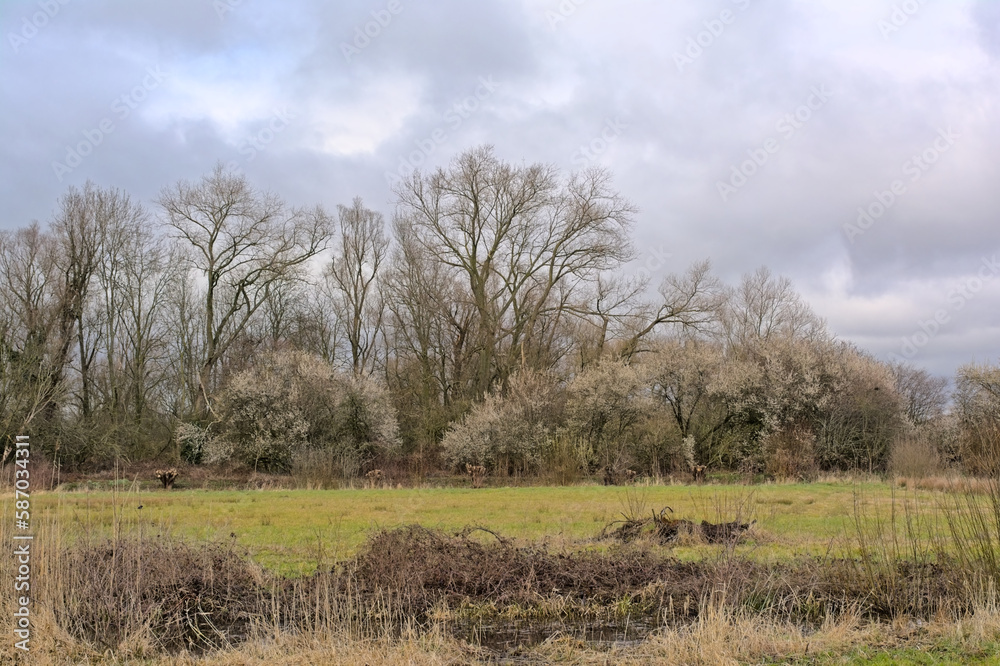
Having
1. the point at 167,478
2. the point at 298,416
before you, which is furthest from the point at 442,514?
the point at 298,416

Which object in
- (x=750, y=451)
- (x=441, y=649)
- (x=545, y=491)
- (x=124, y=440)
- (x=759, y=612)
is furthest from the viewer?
(x=124, y=440)

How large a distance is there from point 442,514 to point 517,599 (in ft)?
24.5

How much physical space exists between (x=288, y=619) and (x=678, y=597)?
480cm

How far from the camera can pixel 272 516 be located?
16.2 meters

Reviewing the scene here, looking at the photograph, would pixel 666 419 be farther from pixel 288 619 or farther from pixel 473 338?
pixel 288 619

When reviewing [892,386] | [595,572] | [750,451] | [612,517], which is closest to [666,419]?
[750,451]

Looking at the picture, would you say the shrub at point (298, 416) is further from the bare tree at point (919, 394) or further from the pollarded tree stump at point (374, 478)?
the bare tree at point (919, 394)

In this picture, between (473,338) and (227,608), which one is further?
(473,338)

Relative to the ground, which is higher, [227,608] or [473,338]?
[473,338]

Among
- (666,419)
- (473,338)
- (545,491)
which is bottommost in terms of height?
(545,491)

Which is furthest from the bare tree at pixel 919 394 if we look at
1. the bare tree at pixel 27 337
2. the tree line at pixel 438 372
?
the bare tree at pixel 27 337

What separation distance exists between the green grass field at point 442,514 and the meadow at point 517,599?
0.56ft

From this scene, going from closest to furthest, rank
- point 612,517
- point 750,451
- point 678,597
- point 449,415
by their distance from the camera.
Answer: point 678,597, point 612,517, point 750,451, point 449,415

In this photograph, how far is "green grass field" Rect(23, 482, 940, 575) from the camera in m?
11.2
